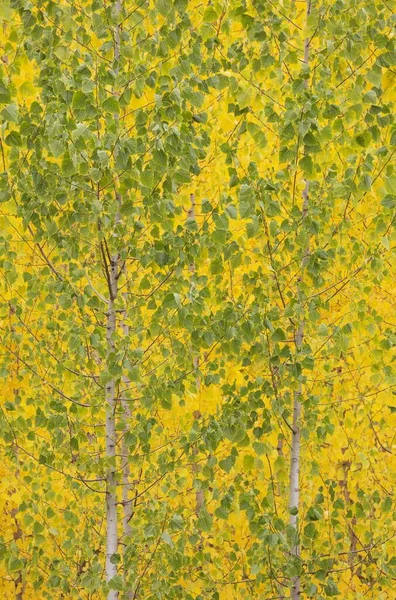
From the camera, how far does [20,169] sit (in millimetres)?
3803

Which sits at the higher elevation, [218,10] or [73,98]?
[218,10]

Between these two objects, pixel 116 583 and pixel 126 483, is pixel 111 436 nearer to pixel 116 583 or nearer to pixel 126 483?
pixel 126 483

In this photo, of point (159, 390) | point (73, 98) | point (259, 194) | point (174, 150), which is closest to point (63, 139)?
point (73, 98)

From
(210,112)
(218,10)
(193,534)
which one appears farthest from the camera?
(210,112)

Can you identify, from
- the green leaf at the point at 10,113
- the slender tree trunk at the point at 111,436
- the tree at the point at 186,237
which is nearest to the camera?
the green leaf at the point at 10,113

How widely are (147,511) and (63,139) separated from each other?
196 cm

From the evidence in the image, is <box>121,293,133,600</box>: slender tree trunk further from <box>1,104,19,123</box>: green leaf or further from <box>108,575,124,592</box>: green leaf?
<box>1,104,19,123</box>: green leaf

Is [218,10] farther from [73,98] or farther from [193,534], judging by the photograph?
[193,534]

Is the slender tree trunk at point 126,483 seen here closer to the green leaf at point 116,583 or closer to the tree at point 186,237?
the tree at point 186,237

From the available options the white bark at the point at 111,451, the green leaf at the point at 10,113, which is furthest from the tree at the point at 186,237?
the green leaf at the point at 10,113

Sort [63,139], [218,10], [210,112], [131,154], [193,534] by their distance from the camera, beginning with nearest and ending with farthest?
[63,139], [131,154], [218,10], [193,534], [210,112]

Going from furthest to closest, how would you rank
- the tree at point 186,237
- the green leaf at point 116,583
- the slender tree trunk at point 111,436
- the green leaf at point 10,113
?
the slender tree trunk at point 111,436, the green leaf at point 116,583, the tree at point 186,237, the green leaf at point 10,113

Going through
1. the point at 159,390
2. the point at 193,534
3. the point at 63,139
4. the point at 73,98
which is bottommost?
the point at 193,534

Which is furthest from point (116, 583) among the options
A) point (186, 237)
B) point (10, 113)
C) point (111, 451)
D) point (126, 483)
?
point (10, 113)
